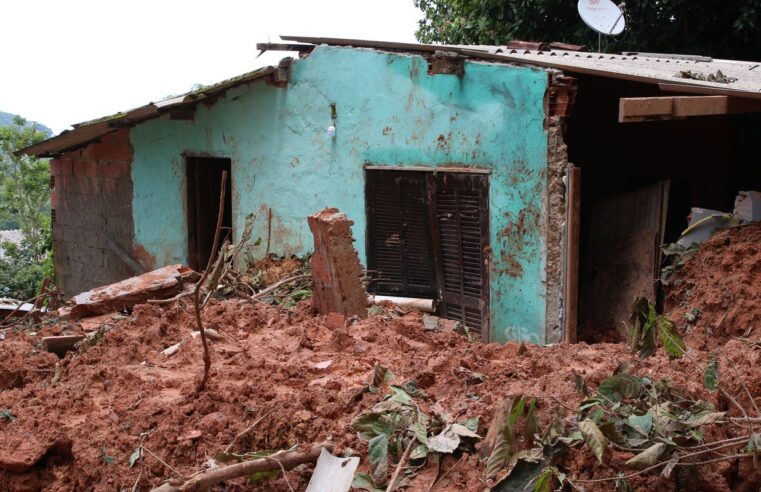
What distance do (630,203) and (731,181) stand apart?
2.49m

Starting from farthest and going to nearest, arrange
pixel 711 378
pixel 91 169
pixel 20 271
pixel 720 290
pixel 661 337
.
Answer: pixel 20 271, pixel 91 169, pixel 720 290, pixel 661 337, pixel 711 378

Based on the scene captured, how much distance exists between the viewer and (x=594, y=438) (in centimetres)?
308

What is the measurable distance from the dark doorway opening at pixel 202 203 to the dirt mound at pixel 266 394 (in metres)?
5.21

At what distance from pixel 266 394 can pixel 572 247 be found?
12.4 feet

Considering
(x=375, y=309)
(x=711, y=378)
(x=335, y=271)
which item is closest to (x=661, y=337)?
(x=711, y=378)

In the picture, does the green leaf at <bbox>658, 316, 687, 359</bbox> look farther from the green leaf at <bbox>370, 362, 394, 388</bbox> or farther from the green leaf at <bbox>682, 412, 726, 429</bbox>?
the green leaf at <bbox>370, 362, 394, 388</bbox>

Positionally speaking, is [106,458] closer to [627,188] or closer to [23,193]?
[627,188]

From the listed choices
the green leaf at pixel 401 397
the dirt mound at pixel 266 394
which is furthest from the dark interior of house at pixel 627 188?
the green leaf at pixel 401 397

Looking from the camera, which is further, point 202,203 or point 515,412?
point 202,203

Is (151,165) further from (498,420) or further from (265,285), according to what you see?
(498,420)

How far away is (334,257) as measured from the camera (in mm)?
6566

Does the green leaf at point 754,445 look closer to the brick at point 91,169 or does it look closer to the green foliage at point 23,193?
the brick at point 91,169

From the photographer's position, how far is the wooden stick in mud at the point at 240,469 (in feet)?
11.6

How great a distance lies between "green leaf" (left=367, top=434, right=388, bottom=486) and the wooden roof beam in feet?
9.64
